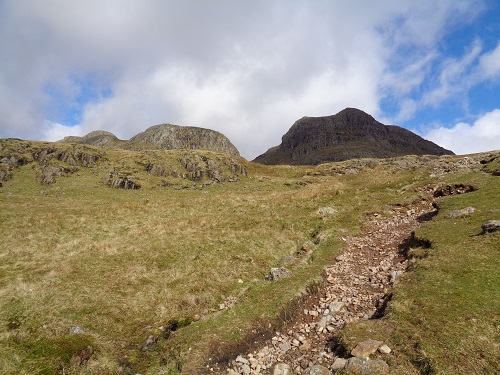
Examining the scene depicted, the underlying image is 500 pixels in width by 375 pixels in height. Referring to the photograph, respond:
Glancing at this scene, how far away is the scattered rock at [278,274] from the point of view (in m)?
19.0

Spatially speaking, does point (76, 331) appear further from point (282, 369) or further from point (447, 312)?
point (447, 312)

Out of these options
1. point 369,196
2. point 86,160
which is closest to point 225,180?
point 86,160

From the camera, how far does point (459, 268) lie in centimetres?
1481

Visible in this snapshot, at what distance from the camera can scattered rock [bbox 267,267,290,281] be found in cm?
1905

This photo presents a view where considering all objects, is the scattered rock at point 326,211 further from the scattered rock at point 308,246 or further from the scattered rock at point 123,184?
the scattered rock at point 123,184

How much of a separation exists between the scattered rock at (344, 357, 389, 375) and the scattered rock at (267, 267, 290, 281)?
9100 millimetres

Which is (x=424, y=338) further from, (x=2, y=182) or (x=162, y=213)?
(x=2, y=182)

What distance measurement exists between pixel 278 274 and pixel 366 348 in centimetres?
912

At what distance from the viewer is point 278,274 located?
19234 mm

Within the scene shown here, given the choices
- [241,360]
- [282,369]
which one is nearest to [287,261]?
[241,360]

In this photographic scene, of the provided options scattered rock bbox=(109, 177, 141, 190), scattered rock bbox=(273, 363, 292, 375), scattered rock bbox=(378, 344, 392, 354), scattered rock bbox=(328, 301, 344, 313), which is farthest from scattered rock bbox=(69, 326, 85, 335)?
scattered rock bbox=(109, 177, 141, 190)

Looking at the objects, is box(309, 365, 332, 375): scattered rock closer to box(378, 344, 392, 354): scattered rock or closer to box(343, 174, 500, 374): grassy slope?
box(343, 174, 500, 374): grassy slope

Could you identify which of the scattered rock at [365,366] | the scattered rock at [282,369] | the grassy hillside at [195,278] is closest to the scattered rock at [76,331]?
the grassy hillside at [195,278]

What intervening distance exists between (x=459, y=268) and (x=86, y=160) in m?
87.3
